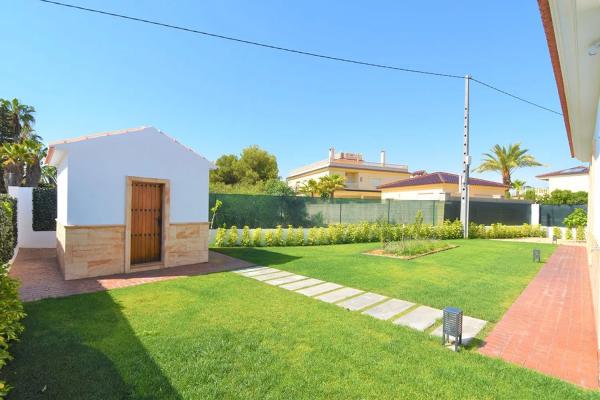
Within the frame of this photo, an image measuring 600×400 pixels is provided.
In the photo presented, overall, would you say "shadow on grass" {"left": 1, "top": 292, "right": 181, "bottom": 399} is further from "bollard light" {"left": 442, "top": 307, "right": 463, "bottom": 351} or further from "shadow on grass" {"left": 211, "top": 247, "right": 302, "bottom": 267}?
"shadow on grass" {"left": 211, "top": 247, "right": 302, "bottom": 267}

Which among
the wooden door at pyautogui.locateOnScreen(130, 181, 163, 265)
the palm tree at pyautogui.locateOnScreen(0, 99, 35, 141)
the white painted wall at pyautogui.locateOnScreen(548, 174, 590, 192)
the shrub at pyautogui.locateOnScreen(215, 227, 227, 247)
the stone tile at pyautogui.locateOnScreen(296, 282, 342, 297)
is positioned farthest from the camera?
the white painted wall at pyautogui.locateOnScreen(548, 174, 590, 192)

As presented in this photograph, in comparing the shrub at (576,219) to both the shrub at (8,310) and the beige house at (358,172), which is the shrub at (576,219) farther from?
the shrub at (8,310)

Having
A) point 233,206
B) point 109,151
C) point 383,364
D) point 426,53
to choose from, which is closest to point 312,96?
point 426,53

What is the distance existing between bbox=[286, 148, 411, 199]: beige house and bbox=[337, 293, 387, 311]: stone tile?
31122 mm

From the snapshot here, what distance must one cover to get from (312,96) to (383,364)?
60.0 feet

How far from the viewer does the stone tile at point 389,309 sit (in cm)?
504

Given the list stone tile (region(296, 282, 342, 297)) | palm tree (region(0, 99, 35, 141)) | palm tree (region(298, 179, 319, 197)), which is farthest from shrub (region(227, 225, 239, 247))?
palm tree (region(0, 99, 35, 141))

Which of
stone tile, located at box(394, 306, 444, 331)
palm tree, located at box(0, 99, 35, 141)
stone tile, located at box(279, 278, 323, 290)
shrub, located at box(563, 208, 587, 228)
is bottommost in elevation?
stone tile, located at box(279, 278, 323, 290)

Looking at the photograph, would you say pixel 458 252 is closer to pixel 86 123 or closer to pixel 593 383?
pixel 593 383

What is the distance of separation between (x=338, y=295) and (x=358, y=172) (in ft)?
118

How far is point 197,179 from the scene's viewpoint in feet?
29.7

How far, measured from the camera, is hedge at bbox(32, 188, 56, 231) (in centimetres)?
1159

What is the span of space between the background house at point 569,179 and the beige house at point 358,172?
54.5ft

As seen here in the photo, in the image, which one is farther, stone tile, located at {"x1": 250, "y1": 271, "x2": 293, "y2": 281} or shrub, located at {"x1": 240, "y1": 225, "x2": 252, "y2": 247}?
shrub, located at {"x1": 240, "y1": 225, "x2": 252, "y2": 247}
